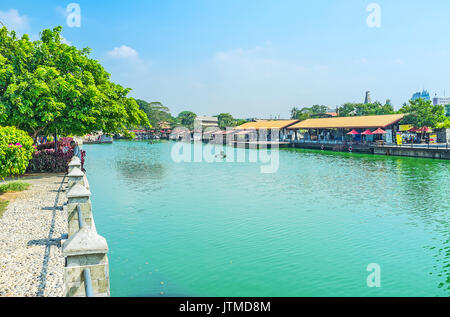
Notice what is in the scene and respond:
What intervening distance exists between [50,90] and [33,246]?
14.2 meters

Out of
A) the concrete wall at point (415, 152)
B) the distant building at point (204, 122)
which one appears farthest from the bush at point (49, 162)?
the distant building at point (204, 122)

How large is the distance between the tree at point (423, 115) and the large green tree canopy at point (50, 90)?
38.5 metres

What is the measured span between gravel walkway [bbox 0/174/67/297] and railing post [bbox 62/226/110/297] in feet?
9.97

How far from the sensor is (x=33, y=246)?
9.12m

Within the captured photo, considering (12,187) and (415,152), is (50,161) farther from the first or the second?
(415,152)

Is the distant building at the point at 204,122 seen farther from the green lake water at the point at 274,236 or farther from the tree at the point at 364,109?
the green lake water at the point at 274,236

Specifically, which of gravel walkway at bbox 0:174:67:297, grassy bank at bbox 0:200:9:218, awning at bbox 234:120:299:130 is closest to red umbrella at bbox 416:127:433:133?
awning at bbox 234:120:299:130

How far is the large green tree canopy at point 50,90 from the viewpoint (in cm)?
1980

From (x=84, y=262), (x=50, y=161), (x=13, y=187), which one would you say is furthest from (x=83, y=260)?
(x=50, y=161)

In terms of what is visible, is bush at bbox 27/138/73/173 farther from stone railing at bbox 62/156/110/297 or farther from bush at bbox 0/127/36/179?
stone railing at bbox 62/156/110/297

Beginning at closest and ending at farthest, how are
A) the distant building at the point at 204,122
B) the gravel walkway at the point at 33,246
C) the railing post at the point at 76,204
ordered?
the gravel walkway at the point at 33,246, the railing post at the point at 76,204, the distant building at the point at 204,122

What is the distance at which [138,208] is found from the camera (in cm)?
1703
